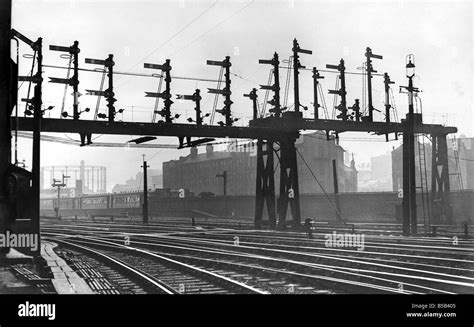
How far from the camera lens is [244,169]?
68.0 metres

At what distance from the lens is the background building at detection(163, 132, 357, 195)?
57.4m

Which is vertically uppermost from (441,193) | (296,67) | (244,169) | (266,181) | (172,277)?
(296,67)

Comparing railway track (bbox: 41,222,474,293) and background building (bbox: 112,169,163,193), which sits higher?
background building (bbox: 112,169,163,193)

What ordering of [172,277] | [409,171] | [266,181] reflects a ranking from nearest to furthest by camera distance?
[172,277], [409,171], [266,181]

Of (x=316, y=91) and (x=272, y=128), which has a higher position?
(x=316, y=91)

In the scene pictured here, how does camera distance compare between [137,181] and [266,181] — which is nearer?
[266,181]

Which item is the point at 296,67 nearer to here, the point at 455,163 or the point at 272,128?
the point at 272,128

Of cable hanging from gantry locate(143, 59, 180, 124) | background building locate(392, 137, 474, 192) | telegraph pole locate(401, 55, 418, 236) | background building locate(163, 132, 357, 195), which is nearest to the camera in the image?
telegraph pole locate(401, 55, 418, 236)

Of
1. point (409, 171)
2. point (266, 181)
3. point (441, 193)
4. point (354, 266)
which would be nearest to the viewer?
point (354, 266)

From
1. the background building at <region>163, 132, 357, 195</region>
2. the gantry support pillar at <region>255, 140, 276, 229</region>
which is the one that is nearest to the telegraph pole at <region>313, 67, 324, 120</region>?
the gantry support pillar at <region>255, 140, 276, 229</region>

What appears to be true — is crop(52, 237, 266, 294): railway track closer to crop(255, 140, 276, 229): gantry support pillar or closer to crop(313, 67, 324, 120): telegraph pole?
crop(255, 140, 276, 229): gantry support pillar

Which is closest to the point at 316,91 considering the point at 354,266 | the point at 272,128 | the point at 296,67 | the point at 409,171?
the point at 296,67
